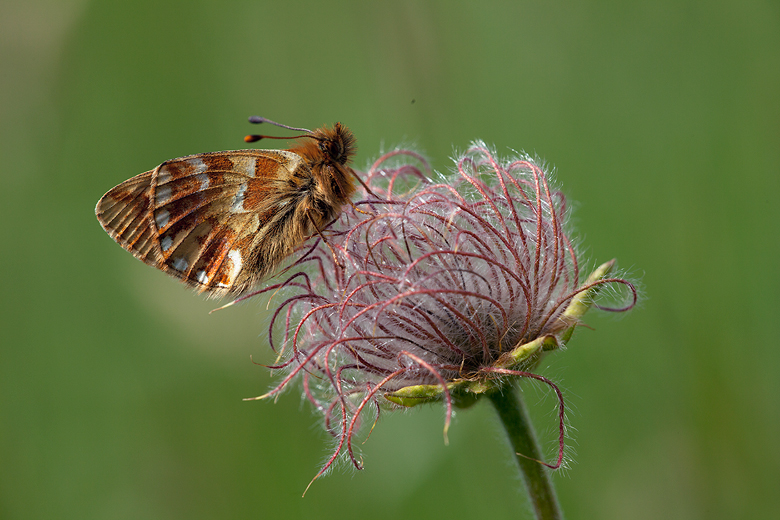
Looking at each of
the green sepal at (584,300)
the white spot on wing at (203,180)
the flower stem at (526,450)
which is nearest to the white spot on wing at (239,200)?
the white spot on wing at (203,180)

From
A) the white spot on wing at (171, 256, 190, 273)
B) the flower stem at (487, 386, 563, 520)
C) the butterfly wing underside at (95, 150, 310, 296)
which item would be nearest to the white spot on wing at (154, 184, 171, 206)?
the butterfly wing underside at (95, 150, 310, 296)

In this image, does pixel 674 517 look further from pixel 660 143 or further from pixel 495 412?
pixel 660 143

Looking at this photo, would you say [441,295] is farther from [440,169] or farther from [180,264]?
[180,264]

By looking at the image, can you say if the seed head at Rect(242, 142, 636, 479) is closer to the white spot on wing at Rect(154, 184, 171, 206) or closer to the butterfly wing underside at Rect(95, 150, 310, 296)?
the butterfly wing underside at Rect(95, 150, 310, 296)

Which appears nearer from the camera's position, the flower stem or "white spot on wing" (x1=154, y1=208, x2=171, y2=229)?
the flower stem

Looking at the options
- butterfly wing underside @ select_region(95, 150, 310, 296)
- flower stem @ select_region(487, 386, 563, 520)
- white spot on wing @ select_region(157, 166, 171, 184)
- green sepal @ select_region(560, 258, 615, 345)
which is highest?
white spot on wing @ select_region(157, 166, 171, 184)

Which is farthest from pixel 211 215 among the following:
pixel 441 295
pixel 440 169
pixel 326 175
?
pixel 441 295

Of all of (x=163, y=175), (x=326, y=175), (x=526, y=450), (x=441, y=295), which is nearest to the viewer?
(x=526, y=450)

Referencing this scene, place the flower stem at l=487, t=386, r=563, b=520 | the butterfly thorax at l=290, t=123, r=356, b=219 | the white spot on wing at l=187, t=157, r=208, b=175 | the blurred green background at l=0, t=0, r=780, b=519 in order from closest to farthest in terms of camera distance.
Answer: the flower stem at l=487, t=386, r=563, b=520
the butterfly thorax at l=290, t=123, r=356, b=219
the white spot on wing at l=187, t=157, r=208, b=175
the blurred green background at l=0, t=0, r=780, b=519
